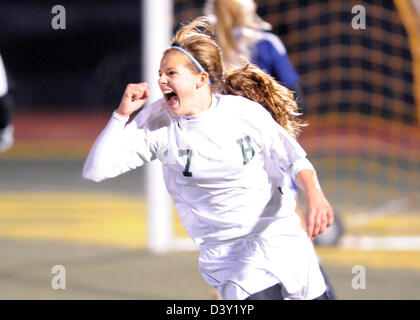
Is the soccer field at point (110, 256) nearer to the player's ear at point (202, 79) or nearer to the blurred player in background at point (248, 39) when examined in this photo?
the blurred player in background at point (248, 39)

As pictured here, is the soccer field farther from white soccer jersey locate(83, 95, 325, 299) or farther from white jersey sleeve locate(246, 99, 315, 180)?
white jersey sleeve locate(246, 99, 315, 180)

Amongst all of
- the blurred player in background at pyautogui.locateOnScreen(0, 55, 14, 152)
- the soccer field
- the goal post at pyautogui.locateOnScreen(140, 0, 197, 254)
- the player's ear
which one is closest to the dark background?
the soccer field

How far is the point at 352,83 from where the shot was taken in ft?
47.3

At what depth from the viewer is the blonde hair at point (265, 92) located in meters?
2.50

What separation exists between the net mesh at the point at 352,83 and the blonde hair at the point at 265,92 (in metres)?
10.0

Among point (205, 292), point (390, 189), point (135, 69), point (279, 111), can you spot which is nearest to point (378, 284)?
point (205, 292)

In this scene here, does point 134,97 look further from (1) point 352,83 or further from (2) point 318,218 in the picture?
(1) point 352,83

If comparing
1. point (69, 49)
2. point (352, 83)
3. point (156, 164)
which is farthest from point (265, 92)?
point (69, 49)

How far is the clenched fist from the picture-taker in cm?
229

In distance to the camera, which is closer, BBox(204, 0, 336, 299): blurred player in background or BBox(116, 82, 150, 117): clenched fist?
BBox(116, 82, 150, 117): clenched fist

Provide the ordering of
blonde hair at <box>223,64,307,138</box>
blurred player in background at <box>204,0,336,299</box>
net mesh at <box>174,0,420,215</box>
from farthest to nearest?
net mesh at <box>174,0,420,215</box> → blurred player in background at <box>204,0,336,299</box> → blonde hair at <box>223,64,307,138</box>

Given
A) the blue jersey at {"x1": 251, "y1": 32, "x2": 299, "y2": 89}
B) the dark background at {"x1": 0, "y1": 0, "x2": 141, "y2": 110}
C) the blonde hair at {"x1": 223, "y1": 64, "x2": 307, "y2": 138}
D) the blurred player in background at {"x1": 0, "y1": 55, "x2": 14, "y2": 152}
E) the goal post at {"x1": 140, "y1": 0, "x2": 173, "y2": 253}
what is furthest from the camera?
the dark background at {"x1": 0, "y1": 0, "x2": 141, "y2": 110}

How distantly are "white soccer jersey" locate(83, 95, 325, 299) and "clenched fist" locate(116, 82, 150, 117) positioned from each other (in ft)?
0.16

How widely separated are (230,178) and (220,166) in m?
0.05
